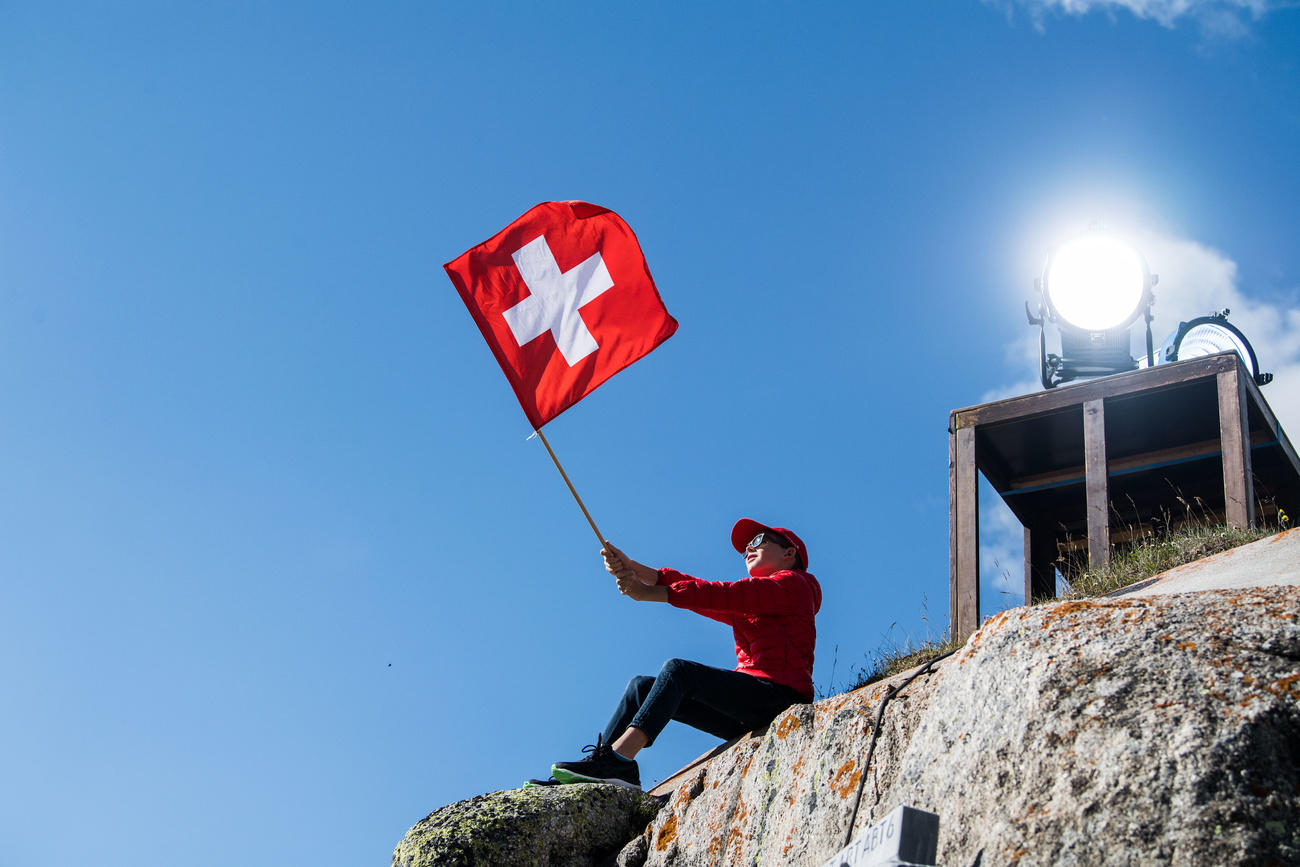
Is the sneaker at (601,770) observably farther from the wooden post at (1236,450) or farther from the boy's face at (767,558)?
the wooden post at (1236,450)

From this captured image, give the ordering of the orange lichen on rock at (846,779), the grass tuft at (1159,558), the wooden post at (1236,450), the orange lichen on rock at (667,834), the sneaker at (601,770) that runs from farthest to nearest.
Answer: the wooden post at (1236,450) → the grass tuft at (1159,558) → the sneaker at (601,770) → the orange lichen on rock at (667,834) → the orange lichen on rock at (846,779)

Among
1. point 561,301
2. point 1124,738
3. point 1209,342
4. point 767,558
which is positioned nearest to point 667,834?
point 767,558

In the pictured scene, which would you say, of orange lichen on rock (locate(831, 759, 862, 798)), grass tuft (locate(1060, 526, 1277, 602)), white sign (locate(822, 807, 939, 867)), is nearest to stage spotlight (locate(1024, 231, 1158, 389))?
grass tuft (locate(1060, 526, 1277, 602))

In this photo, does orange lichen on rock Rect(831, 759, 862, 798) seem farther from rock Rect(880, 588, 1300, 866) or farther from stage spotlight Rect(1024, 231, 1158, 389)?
stage spotlight Rect(1024, 231, 1158, 389)

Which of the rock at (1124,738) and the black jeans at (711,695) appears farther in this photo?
the black jeans at (711,695)

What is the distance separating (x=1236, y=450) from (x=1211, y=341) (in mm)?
1977

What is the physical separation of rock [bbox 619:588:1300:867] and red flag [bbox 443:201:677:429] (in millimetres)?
2466

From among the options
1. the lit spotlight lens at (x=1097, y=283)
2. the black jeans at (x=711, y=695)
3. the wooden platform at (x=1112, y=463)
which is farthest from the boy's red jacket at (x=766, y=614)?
the lit spotlight lens at (x=1097, y=283)

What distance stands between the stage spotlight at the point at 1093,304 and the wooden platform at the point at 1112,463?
564mm

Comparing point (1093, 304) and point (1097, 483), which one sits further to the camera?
point (1093, 304)

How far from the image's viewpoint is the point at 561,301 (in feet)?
17.6

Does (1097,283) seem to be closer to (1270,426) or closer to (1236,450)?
(1270,426)

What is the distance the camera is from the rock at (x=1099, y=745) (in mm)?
2186

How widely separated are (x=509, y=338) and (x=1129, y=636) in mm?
3365
